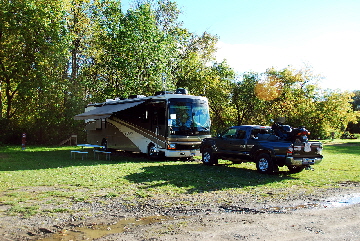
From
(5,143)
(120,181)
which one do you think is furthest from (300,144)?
(5,143)

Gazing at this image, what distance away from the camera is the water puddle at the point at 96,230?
18.5 feet

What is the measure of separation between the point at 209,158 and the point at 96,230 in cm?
948

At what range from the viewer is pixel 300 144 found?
1184 cm

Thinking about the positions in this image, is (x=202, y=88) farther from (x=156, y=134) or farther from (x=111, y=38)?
(x=156, y=134)

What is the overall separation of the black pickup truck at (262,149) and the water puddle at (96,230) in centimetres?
651

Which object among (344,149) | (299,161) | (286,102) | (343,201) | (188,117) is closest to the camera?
(343,201)

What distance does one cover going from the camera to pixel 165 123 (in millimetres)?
16734

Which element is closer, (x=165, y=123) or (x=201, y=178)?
(x=201, y=178)

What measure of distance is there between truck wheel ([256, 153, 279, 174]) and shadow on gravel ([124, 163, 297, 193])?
0.23 m

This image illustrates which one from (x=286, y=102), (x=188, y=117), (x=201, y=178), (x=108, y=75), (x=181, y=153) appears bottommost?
(x=201, y=178)

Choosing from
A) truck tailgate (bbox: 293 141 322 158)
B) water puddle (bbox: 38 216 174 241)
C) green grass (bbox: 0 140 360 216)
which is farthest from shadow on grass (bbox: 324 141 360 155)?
water puddle (bbox: 38 216 174 241)

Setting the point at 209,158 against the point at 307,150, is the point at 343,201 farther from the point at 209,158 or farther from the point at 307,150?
the point at 209,158

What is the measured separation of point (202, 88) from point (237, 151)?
20.3 m

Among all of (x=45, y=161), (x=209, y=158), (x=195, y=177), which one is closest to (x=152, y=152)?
(x=209, y=158)
